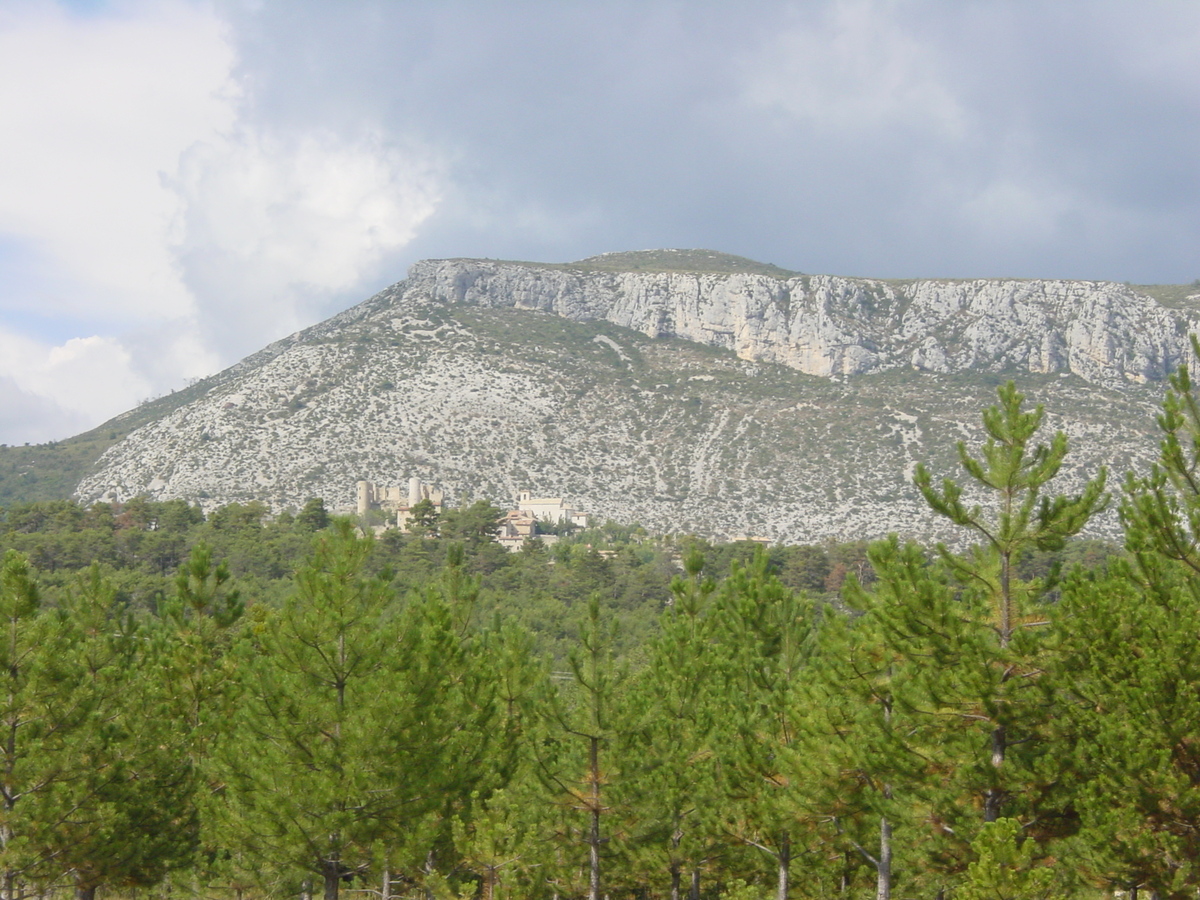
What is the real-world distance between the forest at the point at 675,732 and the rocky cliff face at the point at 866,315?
350ft

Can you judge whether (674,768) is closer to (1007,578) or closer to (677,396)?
(1007,578)

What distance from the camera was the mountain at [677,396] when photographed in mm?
100625

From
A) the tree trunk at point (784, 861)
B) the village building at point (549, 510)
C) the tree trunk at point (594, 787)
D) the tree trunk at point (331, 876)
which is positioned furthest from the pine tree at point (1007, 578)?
the village building at point (549, 510)

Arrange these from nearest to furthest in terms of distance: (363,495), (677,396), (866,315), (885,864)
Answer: (885,864) < (363,495) < (677,396) < (866,315)

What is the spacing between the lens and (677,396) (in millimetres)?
119562

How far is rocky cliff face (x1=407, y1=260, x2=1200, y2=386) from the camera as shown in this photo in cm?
11850

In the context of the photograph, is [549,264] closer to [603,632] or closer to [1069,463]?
[1069,463]

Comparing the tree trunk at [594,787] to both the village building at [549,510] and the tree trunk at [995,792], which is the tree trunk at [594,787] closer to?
the tree trunk at [995,792]

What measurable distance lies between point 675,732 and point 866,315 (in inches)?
4658

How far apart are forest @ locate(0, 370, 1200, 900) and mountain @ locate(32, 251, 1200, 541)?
7560cm

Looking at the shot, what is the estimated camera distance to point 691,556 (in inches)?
1010

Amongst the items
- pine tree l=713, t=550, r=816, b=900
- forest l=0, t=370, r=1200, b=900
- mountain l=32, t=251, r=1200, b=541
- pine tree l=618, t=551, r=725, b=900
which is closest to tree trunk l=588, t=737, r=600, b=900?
forest l=0, t=370, r=1200, b=900

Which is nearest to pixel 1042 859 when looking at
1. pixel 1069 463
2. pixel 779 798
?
pixel 779 798

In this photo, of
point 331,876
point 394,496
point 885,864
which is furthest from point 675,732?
point 394,496
